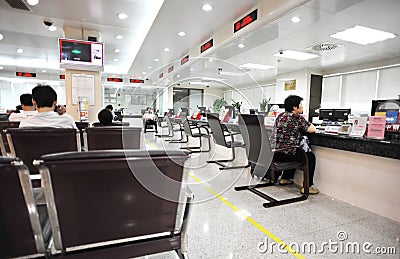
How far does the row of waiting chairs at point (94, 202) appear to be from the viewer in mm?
690

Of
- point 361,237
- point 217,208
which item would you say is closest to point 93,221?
point 217,208

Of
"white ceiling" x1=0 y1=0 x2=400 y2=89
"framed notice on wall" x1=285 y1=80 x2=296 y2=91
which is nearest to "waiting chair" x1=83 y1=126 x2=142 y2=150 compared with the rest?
"white ceiling" x1=0 y1=0 x2=400 y2=89

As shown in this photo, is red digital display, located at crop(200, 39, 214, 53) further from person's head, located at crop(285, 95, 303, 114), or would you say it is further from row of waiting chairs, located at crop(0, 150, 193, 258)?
row of waiting chairs, located at crop(0, 150, 193, 258)

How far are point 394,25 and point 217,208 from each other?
496 cm

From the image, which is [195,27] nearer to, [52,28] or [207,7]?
[207,7]

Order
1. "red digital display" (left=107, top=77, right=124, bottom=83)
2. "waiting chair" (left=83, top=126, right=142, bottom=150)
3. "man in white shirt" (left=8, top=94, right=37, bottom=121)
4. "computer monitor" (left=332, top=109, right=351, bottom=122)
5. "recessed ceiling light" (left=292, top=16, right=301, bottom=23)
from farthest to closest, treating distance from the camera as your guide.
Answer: "red digital display" (left=107, top=77, right=124, bottom=83)
"computer monitor" (left=332, top=109, right=351, bottom=122)
"recessed ceiling light" (left=292, top=16, right=301, bottom=23)
"man in white shirt" (left=8, top=94, right=37, bottom=121)
"waiting chair" (left=83, top=126, right=142, bottom=150)

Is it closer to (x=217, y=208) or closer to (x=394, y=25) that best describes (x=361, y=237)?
(x=217, y=208)

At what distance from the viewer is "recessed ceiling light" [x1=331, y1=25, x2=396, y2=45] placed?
4539 mm

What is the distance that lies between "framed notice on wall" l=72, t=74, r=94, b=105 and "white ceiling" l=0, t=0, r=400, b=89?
3.67ft

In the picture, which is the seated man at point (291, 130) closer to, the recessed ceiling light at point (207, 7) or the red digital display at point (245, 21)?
the red digital display at point (245, 21)

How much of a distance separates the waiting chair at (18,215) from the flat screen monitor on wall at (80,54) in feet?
15.3

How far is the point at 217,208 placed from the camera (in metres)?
2.14

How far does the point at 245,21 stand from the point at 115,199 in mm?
4013

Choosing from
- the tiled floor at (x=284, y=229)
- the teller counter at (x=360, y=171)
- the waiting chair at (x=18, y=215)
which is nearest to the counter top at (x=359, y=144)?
the teller counter at (x=360, y=171)
